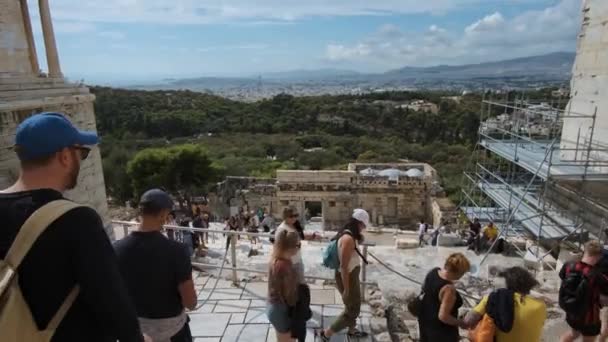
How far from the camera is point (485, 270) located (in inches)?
283

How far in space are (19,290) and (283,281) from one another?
208 centimetres

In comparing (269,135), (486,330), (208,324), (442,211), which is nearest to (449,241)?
(208,324)

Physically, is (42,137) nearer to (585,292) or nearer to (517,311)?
(517,311)

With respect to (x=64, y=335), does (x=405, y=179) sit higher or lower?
lower

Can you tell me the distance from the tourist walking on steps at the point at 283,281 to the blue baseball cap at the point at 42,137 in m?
Answer: 1.92

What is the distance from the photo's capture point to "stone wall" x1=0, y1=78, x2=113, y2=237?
613cm

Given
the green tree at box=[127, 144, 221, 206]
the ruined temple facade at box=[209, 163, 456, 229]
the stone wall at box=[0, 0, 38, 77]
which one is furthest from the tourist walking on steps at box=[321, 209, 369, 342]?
the green tree at box=[127, 144, 221, 206]

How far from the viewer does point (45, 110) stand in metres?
6.99

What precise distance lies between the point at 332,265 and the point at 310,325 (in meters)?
0.75

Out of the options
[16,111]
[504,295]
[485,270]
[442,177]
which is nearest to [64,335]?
[504,295]

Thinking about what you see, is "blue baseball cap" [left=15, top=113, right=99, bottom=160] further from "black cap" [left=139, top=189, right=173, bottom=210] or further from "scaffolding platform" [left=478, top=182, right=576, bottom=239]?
"scaffolding platform" [left=478, top=182, right=576, bottom=239]

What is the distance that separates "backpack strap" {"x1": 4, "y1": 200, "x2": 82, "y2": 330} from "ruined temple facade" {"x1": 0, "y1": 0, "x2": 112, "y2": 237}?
230 inches

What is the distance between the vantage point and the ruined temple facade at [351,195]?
803 inches

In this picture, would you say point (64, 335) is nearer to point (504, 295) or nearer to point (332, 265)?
point (504, 295)
